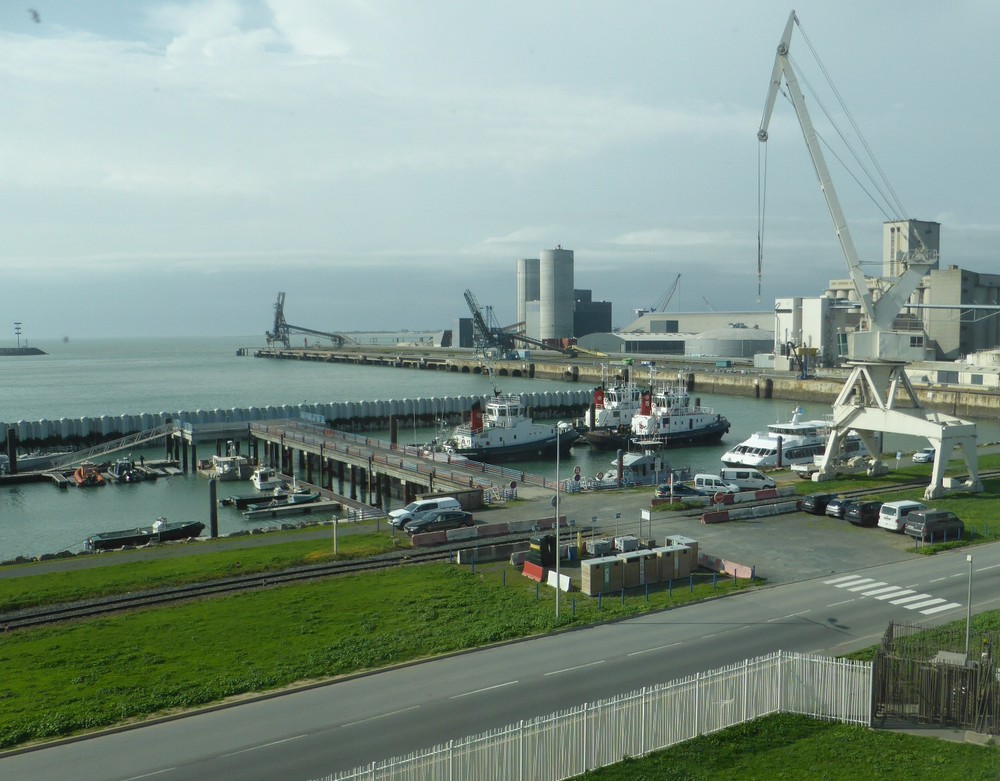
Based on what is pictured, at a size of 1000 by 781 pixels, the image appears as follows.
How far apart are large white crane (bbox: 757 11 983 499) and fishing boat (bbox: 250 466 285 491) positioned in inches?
1308

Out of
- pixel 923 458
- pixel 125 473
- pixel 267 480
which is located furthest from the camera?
pixel 125 473

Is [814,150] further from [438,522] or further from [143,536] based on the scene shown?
[143,536]

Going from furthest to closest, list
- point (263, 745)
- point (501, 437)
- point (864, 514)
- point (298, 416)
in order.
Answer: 1. point (298, 416)
2. point (501, 437)
3. point (864, 514)
4. point (263, 745)

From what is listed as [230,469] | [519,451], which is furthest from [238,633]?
[519,451]

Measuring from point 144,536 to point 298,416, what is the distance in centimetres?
4474

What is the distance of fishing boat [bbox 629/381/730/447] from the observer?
7356 centimetres

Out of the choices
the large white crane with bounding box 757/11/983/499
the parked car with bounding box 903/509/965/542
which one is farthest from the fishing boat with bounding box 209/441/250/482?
the parked car with bounding box 903/509/965/542

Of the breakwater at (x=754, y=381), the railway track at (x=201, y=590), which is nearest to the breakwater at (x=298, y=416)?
the breakwater at (x=754, y=381)

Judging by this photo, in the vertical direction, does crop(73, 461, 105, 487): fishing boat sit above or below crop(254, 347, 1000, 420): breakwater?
below

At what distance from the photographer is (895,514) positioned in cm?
3441

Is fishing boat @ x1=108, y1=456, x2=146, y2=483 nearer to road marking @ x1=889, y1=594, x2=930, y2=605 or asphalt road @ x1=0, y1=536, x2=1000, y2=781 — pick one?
asphalt road @ x1=0, y1=536, x2=1000, y2=781

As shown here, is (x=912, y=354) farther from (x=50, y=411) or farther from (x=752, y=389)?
(x=50, y=411)

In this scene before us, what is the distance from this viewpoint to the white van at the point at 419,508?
1398 inches

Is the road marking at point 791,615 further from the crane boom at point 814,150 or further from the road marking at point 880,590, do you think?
the crane boom at point 814,150
